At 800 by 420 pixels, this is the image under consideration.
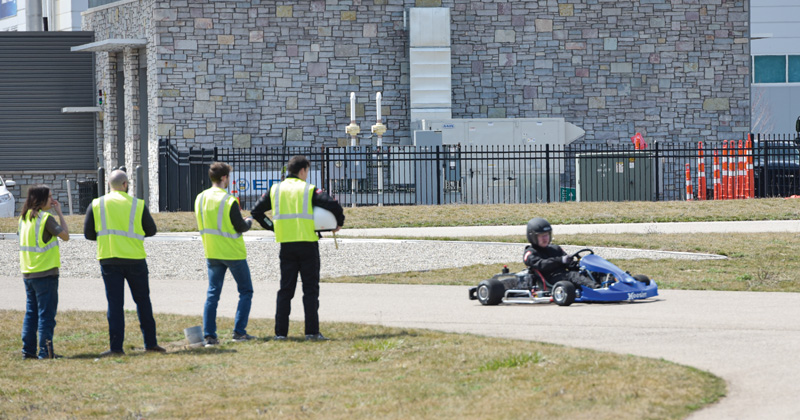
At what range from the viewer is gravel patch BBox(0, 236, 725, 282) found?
16578 millimetres

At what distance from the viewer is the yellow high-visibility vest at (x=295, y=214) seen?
10.2 m

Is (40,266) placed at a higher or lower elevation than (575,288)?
higher

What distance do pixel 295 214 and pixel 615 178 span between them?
21.3 metres

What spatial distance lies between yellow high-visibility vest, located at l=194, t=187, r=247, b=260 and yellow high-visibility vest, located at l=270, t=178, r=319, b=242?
388 mm

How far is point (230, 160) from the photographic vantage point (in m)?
29.8

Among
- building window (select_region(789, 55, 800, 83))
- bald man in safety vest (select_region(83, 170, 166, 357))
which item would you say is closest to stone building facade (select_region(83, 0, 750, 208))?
building window (select_region(789, 55, 800, 83))

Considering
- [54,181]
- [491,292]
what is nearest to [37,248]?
[491,292]

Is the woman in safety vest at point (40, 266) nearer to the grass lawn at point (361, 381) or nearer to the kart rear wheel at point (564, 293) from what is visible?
the grass lawn at point (361, 381)

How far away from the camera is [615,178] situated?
30.5 m

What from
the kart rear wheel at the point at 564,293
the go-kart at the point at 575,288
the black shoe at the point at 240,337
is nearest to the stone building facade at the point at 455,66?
the go-kart at the point at 575,288

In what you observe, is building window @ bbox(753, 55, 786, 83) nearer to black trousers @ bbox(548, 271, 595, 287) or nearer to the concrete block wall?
the concrete block wall

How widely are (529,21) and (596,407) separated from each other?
92.2ft

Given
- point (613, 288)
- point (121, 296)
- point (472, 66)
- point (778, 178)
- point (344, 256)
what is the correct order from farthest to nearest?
point (472, 66) < point (778, 178) < point (344, 256) < point (613, 288) < point (121, 296)

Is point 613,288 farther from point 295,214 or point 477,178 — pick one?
point 477,178
